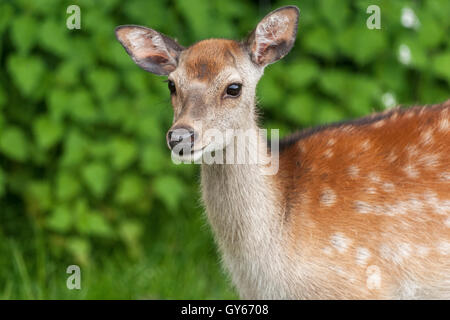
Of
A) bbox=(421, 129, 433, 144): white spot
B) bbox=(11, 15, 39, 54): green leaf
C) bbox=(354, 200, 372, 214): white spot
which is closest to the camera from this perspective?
bbox=(354, 200, 372, 214): white spot

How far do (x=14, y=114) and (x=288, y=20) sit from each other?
8.90 feet

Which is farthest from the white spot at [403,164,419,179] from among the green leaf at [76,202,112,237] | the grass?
the green leaf at [76,202,112,237]

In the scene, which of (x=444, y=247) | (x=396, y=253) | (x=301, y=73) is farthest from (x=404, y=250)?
(x=301, y=73)

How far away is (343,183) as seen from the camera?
4055 mm

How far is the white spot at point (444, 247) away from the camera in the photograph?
3.92 meters

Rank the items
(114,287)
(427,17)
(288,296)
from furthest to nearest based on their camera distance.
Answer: (427,17) → (114,287) → (288,296)

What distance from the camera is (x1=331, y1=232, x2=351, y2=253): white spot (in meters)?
3.89

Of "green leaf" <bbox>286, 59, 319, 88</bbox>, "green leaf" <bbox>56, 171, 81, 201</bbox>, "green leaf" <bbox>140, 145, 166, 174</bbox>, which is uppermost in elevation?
"green leaf" <bbox>286, 59, 319, 88</bbox>

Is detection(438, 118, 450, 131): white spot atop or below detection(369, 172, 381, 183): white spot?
atop

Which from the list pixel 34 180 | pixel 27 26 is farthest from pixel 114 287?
pixel 27 26

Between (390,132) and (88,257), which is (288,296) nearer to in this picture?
(390,132)

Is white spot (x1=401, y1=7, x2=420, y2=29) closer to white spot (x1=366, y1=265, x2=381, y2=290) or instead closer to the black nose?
white spot (x1=366, y1=265, x2=381, y2=290)

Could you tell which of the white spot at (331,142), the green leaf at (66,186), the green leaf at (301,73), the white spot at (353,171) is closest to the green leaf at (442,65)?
the green leaf at (301,73)

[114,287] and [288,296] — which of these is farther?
[114,287]
